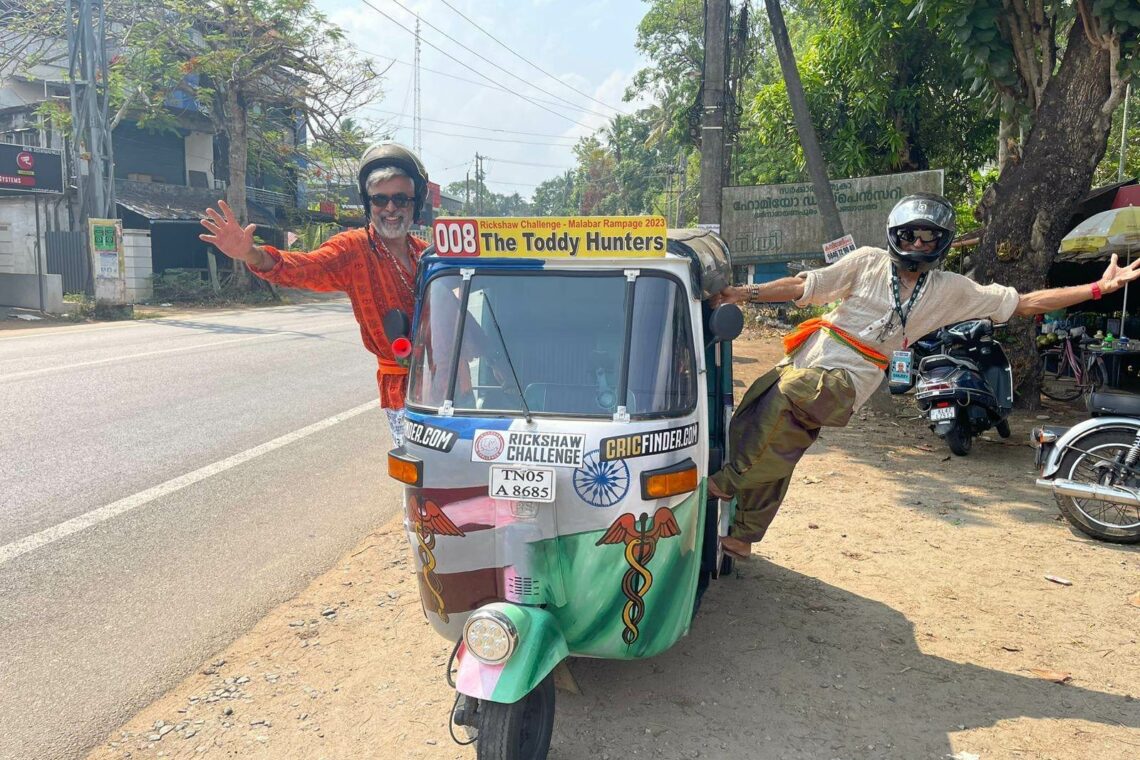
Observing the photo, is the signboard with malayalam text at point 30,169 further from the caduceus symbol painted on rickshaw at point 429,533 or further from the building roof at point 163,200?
the caduceus symbol painted on rickshaw at point 429,533

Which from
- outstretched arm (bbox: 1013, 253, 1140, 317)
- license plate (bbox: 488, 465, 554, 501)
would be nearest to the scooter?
outstretched arm (bbox: 1013, 253, 1140, 317)

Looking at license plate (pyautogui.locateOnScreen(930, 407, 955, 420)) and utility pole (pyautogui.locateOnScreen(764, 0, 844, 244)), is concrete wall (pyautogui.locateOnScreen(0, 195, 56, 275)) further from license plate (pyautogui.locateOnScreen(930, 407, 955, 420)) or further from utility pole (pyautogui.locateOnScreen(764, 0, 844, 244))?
license plate (pyautogui.locateOnScreen(930, 407, 955, 420))

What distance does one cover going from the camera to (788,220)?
12078mm

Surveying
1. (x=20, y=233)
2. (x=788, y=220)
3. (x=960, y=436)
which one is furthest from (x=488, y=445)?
(x=20, y=233)

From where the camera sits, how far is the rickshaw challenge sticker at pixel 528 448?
294 cm

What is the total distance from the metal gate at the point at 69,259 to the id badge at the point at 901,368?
21747mm

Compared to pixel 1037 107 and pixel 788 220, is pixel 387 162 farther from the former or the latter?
pixel 788 220

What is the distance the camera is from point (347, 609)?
4410mm

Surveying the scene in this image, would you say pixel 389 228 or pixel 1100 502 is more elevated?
pixel 389 228

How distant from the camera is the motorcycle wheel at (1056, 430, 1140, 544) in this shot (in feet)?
17.0

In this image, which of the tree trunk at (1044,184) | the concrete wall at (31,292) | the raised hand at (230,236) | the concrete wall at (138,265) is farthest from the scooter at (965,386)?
the concrete wall at (138,265)

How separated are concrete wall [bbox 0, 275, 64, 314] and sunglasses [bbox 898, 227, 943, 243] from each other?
2313 centimetres

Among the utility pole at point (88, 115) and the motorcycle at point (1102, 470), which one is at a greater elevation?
the utility pole at point (88, 115)

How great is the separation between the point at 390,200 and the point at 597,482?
200 centimetres
